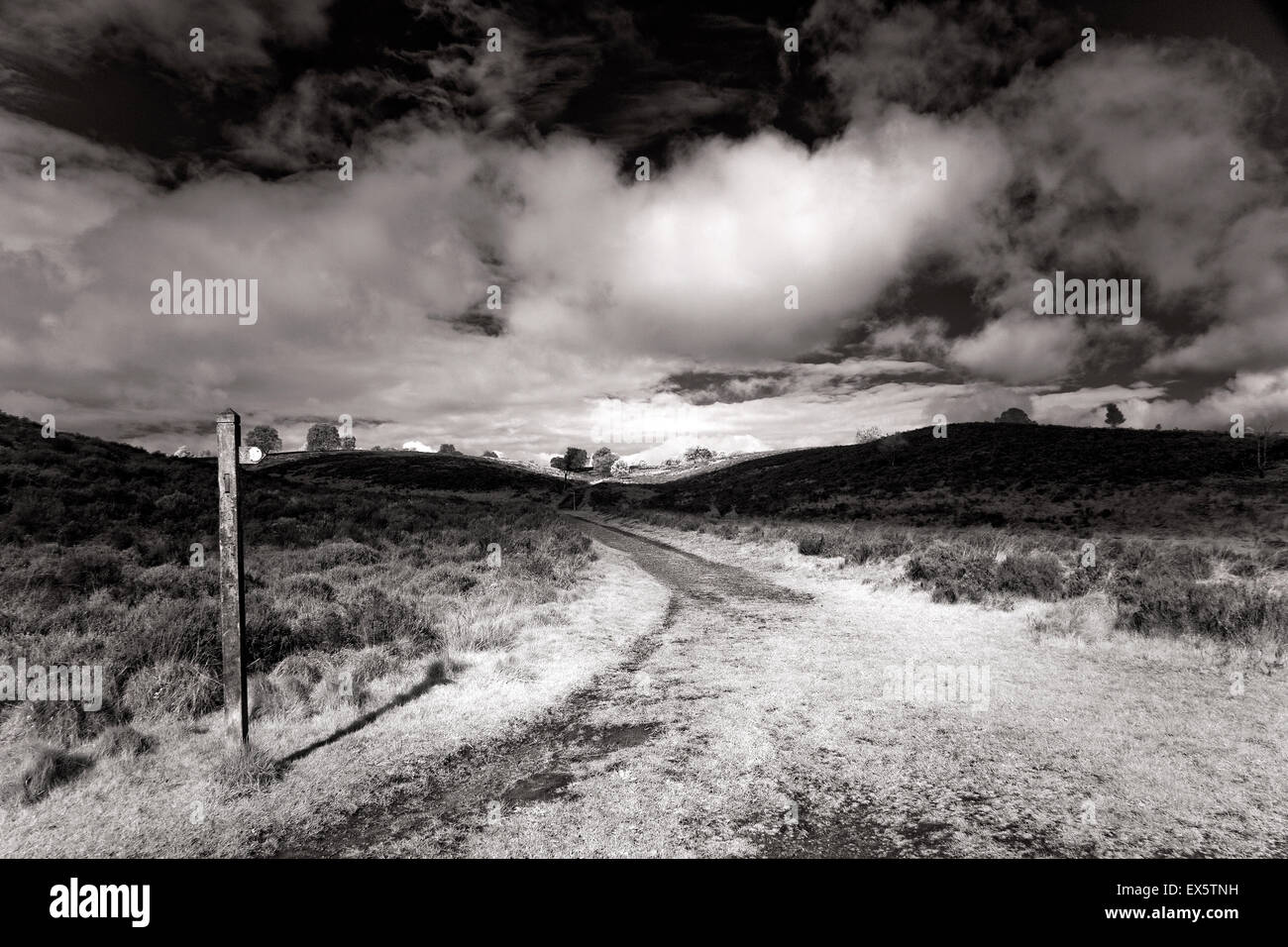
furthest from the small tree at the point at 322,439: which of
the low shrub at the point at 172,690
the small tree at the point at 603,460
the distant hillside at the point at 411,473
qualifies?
the low shrub at the point at 172,690

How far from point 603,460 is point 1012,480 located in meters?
125

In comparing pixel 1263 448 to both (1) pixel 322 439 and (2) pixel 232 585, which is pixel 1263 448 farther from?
(1) pixel 322 439

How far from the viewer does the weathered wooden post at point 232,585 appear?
5.57 meters

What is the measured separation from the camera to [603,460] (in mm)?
165375

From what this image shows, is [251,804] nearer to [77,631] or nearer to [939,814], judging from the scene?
[939,814]

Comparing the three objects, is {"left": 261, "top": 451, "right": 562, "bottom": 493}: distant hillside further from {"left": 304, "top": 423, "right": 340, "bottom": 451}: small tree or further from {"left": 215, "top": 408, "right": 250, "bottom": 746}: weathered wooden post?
{"left": 215, "top": 408, "right": 250, "bottom": 746}: weathered wooden post

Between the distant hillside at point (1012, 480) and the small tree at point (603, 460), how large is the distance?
275 feet

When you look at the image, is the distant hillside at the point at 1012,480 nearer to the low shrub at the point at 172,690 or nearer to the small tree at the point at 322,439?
the low shrub at the point at 172,690

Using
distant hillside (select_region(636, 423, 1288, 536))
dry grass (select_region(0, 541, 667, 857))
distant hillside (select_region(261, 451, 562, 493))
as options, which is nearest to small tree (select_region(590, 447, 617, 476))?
distant hillside (select_region(261, 451, 562, 493))

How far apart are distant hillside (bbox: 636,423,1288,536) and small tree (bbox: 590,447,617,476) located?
8371 centimetres

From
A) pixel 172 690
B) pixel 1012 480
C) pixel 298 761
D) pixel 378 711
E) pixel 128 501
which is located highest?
pixel 128 501

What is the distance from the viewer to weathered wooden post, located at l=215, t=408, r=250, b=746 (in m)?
5.57

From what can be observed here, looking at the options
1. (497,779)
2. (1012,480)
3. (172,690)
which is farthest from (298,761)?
(1012,480)
